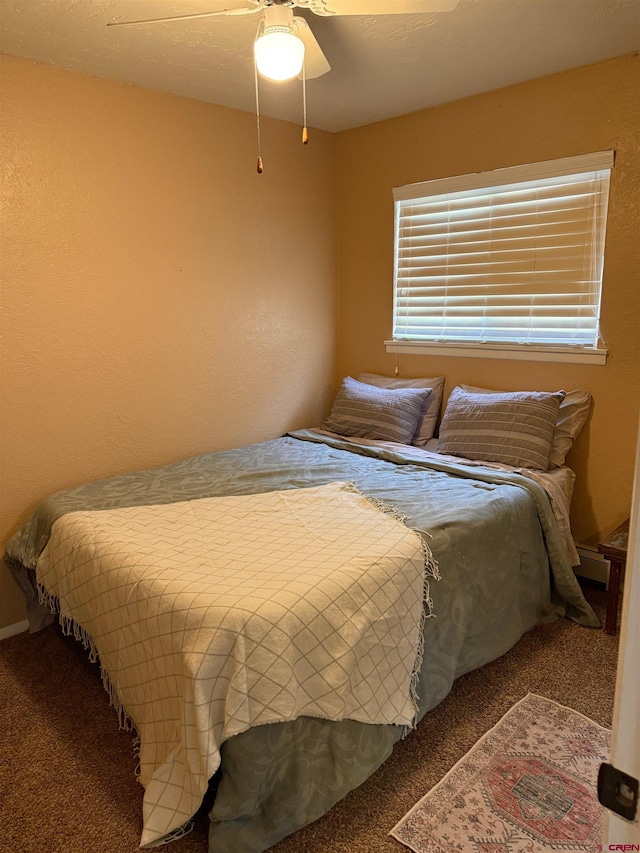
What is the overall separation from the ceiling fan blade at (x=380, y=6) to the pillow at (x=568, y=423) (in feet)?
5.68

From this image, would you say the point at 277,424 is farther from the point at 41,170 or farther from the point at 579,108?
the point at 579,108

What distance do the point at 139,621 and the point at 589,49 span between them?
2.75 metres

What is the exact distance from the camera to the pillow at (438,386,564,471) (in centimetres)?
270

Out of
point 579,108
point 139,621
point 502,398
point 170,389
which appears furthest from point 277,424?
point 579,108

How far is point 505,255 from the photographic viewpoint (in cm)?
301

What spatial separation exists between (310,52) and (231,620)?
70.9 inches

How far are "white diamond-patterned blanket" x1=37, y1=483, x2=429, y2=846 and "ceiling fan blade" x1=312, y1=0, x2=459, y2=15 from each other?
1589 mm

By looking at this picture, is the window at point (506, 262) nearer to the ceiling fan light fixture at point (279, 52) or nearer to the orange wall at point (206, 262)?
the orange wall at point (206, 262)

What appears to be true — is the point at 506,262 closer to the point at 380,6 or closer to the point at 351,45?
the point at 351,45

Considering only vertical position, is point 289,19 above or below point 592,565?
above

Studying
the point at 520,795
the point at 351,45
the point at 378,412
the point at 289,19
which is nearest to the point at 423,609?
the point at 520,795

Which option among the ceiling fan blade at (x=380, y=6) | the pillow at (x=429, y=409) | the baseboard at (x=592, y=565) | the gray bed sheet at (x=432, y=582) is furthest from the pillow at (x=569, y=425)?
the ceiling fan blade at (x=380, y=6)

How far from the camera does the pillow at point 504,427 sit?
2703mm

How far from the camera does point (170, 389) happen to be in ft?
9.97
